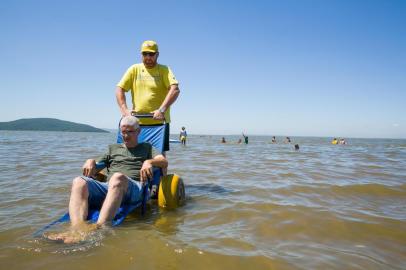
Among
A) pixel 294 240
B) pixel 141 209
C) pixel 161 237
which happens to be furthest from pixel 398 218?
pixel 141 209

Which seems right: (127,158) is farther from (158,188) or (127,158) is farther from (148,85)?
(148,85)

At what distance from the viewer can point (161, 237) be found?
2.95 meters

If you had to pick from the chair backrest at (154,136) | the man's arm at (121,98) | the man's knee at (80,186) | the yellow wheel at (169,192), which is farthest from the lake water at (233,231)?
the man's arm at (121,98)

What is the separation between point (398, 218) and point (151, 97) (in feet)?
12.7

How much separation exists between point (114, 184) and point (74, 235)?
0.66m

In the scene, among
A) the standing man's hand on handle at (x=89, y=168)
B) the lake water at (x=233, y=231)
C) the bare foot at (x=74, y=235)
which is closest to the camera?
the lake water at (x=233, y=231)

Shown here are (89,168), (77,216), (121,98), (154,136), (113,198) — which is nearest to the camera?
(77,216)

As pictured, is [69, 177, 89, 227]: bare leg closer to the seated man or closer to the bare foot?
the seated man

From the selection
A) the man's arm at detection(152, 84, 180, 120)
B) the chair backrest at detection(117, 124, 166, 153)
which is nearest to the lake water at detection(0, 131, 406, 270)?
the chair backrest at detection(117, 124, 166, 153)

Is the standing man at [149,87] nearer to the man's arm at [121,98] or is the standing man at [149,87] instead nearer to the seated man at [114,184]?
the man's arm at [121,98]

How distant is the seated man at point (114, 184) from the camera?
303 cm

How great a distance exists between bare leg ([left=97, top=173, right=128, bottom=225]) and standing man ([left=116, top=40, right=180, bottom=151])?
1.73 meters

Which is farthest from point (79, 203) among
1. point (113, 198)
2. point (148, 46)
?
point (148, 46)

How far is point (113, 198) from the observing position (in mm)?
3166
